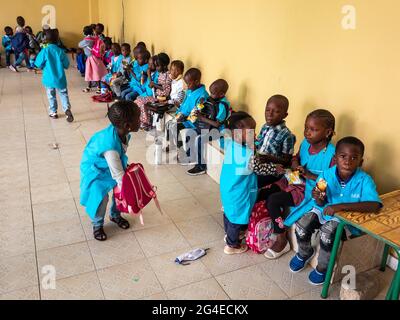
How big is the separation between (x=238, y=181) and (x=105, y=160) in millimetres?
903

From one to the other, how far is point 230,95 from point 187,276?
88.9 inches

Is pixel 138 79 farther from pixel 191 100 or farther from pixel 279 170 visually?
pixel 279 170

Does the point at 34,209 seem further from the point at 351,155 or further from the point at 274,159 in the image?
the point at 351,155

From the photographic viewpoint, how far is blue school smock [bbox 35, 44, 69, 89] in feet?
16.7

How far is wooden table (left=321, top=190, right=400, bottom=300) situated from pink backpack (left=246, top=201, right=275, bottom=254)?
509 millimetres

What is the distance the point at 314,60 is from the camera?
2846 millimetres

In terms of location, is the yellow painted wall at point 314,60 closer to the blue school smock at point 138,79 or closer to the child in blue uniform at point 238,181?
the child in blue uniform at point 238,181

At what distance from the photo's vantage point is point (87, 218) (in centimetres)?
298

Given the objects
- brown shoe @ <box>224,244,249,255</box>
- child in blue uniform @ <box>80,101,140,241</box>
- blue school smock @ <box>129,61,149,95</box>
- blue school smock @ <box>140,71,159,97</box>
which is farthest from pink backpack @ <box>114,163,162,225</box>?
blue school smock @ <box>129,61,149,95</box>

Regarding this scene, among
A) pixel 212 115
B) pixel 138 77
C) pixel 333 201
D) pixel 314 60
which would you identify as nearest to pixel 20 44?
pixel 138 77

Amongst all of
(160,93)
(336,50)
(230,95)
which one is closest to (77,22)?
(160,93)

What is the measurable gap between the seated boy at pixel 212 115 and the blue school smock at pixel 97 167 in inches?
49.4

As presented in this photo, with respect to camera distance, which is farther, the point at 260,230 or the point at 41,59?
the point at 41,59

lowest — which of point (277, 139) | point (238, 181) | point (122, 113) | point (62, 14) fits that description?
point (238, 181)
